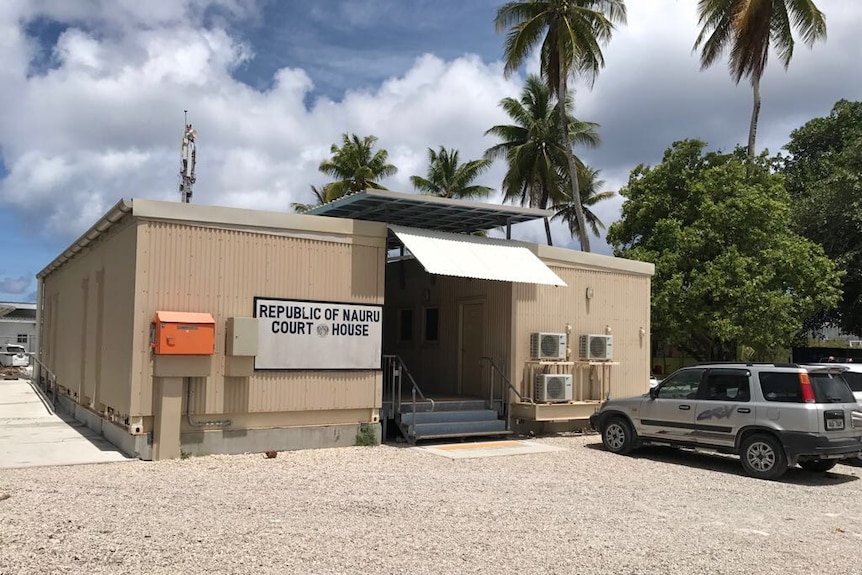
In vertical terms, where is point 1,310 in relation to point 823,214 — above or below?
below

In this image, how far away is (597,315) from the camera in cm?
1557

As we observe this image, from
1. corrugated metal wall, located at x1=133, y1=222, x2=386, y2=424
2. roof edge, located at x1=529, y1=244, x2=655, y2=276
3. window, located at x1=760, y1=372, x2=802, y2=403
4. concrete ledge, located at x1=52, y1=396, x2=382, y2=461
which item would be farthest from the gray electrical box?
window, located at x1=760, y1=372, x2=802, y2=403

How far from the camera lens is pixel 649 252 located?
81.3 ft

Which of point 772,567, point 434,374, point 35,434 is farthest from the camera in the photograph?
point 434,374

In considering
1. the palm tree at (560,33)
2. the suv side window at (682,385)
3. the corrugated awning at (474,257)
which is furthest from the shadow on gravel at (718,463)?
the palm tree at (560,33)

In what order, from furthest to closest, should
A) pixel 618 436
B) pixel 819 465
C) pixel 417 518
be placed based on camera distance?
pixel 618 436 → pixel 819 465 → pixel 417 518

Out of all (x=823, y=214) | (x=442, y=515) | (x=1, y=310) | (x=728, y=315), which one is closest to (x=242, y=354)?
(x=442, y=515)

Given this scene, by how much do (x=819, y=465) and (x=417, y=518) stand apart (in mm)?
6721

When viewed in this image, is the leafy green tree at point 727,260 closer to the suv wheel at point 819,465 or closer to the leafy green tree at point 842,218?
the leafy green tree at point 842,218

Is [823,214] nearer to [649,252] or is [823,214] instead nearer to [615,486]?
[649,252]

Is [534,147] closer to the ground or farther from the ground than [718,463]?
farther from the ground

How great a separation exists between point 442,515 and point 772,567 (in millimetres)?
2945

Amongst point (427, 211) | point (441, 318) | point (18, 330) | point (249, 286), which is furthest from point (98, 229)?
point (18, 330)

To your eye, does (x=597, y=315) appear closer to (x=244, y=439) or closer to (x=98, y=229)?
(x=244, y=439)
